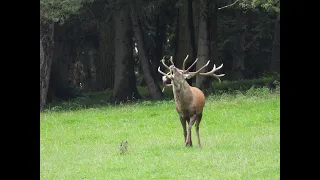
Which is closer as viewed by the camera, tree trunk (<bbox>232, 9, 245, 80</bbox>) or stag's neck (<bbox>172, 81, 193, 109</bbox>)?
stag's neck (<bbox>172, 81, 193, 109</bbox>)

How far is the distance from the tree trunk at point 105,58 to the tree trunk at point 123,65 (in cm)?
465

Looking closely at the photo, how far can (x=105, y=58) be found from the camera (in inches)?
1469

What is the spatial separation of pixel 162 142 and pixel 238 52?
77.7 feet

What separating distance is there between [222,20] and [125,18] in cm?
1061

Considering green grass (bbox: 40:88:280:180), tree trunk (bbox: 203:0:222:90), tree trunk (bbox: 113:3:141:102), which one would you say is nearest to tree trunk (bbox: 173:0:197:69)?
tree trunk (bbox: 203:0:222:90)

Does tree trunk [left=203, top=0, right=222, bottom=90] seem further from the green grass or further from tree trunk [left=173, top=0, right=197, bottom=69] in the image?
the green grass

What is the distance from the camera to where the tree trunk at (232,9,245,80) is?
38.4 metres

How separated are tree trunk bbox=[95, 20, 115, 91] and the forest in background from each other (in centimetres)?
5

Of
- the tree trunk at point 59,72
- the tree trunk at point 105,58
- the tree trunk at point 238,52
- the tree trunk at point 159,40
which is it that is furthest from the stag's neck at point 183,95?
the tree trunk at point 238,52

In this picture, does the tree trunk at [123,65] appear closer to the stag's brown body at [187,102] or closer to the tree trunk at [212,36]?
the tree trunk at [212,36]
